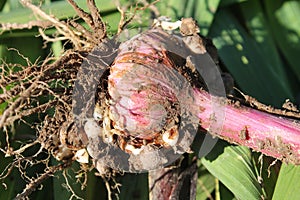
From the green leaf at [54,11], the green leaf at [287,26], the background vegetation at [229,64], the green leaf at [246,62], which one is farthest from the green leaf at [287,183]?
the green leaf at [54,11]

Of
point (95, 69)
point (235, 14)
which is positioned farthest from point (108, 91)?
point (235, 14)

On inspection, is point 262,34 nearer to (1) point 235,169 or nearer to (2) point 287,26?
(2) point 287,26

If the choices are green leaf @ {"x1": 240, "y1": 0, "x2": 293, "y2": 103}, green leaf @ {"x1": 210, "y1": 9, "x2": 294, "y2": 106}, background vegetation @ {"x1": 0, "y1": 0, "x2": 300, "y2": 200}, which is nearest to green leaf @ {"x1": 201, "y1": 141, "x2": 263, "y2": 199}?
background vegetation @ {"x1": 0, "y1": 0, "x2": 300, "y2": 200}

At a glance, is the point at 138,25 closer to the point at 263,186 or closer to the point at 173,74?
the point at 173,74

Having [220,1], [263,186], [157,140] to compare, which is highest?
[220,1]

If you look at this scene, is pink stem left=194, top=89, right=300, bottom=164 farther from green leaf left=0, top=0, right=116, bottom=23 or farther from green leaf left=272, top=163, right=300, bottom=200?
green leaf left=0, top=0, right=116, bottom=23

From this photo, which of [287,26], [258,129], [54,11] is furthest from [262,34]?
[54,11]
